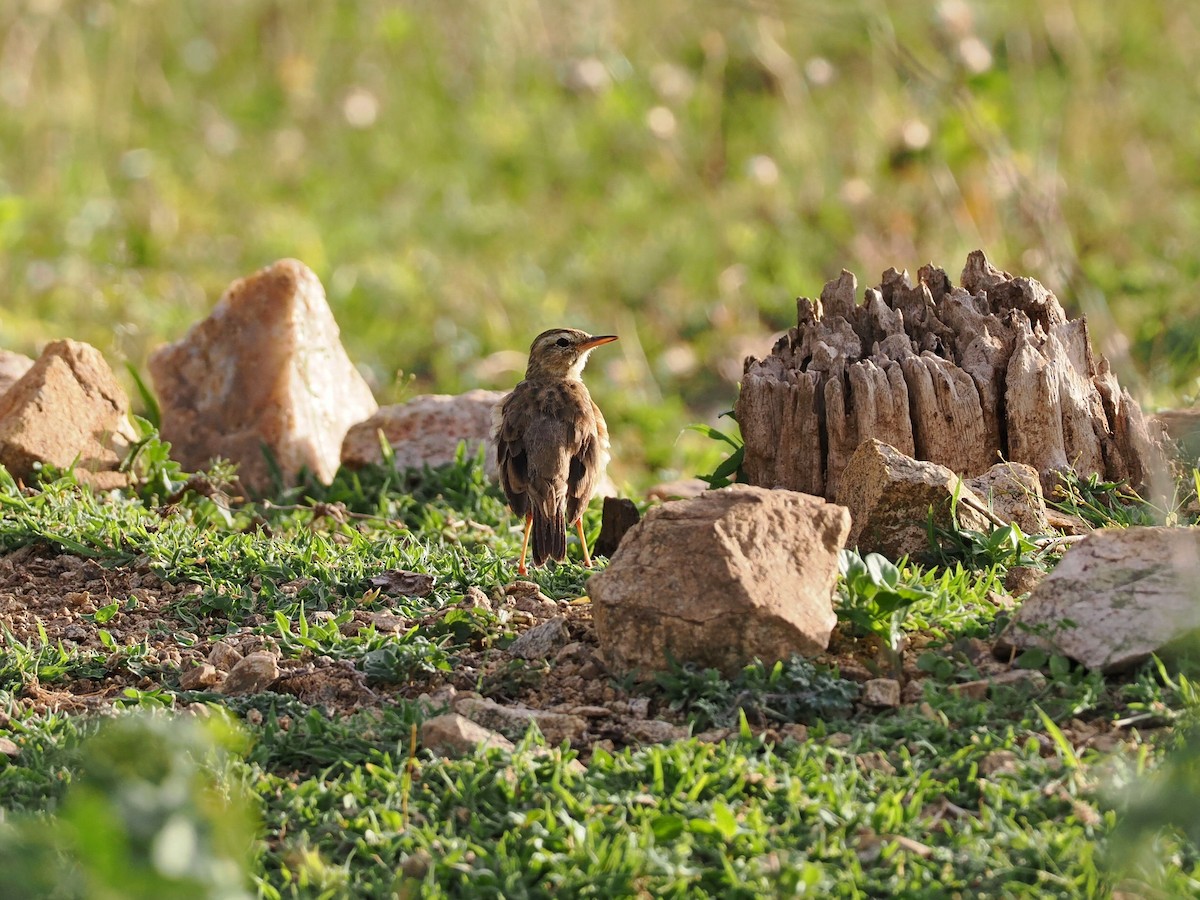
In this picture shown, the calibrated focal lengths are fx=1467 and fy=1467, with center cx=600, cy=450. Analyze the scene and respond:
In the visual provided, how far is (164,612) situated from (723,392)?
611 cm

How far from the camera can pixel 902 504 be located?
17.0 ft

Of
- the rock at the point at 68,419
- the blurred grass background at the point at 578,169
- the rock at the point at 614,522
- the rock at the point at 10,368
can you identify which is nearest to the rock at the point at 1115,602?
the rock at the point at 614,522

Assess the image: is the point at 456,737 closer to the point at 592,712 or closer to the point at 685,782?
the point at 592,712

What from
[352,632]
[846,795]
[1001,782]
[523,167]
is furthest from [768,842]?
[523,167]

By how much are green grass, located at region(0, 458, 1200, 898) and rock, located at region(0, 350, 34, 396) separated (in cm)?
297

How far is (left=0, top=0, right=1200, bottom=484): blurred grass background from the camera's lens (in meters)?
11.0

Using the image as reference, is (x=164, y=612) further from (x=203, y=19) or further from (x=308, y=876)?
(x=203, y=19)

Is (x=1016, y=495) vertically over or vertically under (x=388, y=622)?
over

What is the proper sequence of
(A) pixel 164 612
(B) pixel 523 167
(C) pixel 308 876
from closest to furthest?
(C) pixel 308 876 → (A) pixel 164 612 → (B) pixel 523 167

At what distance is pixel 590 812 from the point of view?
3.71 m

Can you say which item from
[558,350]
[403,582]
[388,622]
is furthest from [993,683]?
[558,350]

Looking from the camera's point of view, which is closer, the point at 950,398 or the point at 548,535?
the point at 950,398

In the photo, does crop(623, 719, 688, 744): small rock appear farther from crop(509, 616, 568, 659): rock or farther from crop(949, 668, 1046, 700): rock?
crop(949, 668, 1046, 700): rock

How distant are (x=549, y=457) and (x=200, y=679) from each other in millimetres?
2054
